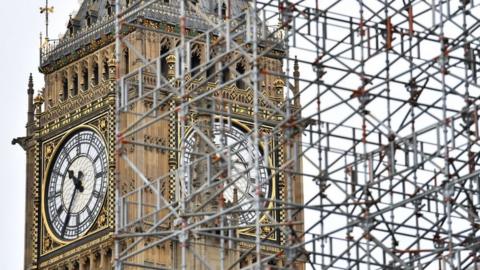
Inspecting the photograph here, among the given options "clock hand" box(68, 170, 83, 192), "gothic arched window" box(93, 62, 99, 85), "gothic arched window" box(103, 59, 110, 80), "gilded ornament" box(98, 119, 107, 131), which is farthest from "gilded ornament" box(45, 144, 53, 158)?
"gothic arched window" box(103, 59, 110, 80)

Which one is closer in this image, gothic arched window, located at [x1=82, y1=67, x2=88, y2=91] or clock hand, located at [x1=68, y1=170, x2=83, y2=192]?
clock hand, located at [x1=68, y1=170, x2=83, y2=192]

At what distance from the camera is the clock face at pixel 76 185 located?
7475cm

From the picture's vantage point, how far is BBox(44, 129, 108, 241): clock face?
245ft

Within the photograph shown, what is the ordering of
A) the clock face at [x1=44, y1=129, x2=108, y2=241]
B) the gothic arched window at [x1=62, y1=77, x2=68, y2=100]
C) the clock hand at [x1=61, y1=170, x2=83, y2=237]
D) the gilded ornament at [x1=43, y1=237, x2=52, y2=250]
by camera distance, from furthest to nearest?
the gothic arched window at [x1=62, y1=77, x2=68, y2=100], the gilded ornament at [x1=43, y1=237, x2=52, y2=250], the clock hand at [x1=61, y1=170, x2=83, y2=237], the clock face at [x1=44, y1=129, x2=108, y2=241]

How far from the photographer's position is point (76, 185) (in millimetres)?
75750

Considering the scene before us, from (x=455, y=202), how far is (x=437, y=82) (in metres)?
4.61

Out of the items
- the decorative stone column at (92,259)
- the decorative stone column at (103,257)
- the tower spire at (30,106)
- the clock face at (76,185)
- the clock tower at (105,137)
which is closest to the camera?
the clock tower at (105,137)

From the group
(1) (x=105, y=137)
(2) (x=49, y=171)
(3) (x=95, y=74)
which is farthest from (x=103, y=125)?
(2) (x=49, y=171)

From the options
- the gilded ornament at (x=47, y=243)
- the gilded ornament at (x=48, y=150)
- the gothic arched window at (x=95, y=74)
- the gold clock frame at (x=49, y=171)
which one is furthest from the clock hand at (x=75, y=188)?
the gothic arched window at (x=95, y=74)

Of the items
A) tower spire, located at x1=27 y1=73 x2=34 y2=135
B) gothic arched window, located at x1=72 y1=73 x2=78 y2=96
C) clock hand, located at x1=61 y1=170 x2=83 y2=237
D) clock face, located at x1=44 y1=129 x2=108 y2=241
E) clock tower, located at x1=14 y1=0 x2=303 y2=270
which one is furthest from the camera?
tower spire, located at x1=27 y1=73 x2=34 y2=135

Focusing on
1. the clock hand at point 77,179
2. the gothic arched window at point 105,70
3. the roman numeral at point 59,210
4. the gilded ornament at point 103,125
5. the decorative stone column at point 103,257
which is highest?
the gothic arched window at point 105,70

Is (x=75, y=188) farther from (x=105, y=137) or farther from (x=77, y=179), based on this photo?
(x=105, y=137)

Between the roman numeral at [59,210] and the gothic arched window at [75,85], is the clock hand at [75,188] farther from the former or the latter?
the gothic arched window at [75,85]

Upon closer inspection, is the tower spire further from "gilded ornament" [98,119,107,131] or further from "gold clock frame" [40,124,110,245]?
"gilded ornament" [98,119,107,131]
